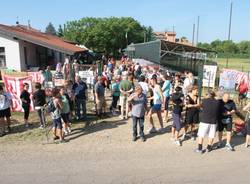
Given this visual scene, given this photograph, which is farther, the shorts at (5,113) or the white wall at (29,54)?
the white wall at (29,54)

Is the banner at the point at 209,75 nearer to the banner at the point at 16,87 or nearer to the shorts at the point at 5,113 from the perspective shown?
the banner at the point at 16,87

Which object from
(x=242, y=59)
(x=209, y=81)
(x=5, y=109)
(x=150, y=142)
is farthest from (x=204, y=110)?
(x=242, y=59)

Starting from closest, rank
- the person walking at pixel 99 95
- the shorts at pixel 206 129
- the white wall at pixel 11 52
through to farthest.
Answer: the shorts at pixel 206 129, the person walking at pixel 99 95, the white wall at pixel 11 52

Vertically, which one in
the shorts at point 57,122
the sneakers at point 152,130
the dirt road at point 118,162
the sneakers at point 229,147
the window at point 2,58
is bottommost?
the dirt road at point 118,162

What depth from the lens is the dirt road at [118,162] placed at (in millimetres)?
6312

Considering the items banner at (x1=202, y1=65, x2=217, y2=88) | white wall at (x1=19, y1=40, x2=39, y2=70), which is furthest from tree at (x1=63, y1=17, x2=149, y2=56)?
banner at (x1=202, y1=65, x2=217, y2=88)

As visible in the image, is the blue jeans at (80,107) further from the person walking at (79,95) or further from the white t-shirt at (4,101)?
the white t-shirt at (4,101)

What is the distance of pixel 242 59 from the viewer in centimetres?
5512

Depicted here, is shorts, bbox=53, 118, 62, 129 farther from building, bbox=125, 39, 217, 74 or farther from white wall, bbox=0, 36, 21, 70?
building, bbox=125, 39, 217, 74

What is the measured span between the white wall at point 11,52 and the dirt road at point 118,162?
557 inches

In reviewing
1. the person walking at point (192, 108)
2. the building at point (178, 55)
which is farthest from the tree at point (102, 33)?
the person walking at point (192, 108)

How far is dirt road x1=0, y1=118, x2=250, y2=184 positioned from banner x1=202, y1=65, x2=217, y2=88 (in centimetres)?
779

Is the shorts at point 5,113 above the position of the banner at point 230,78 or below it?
below

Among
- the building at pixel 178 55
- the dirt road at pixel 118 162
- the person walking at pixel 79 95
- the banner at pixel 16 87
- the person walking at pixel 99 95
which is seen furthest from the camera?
the building at pixel 178 55
